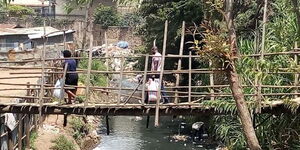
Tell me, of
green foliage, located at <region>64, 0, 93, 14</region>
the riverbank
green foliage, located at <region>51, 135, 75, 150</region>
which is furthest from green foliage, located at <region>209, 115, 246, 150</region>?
the riverbank

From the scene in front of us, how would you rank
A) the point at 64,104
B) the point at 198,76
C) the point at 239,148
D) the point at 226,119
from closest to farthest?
the point at 64,104
the point at 239,148
the point at 226,119
the point at 198,76

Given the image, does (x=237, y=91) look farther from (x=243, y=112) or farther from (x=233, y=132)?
(x=233, y=132)

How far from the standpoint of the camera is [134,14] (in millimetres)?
36000

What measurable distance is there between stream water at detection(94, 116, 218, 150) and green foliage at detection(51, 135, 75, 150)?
1.74 meters

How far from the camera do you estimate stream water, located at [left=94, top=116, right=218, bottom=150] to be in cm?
1534

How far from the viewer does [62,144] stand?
1313cm

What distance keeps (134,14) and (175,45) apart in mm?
16963

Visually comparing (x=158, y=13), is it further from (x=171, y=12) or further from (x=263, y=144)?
(x=263, y=144)

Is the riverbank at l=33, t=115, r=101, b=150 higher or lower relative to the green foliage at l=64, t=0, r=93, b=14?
lower

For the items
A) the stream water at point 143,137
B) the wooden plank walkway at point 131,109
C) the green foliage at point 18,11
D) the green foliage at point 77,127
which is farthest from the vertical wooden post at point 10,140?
the green foliage at point 18,11

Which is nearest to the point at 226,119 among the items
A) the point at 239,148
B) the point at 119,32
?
the point at 239,148

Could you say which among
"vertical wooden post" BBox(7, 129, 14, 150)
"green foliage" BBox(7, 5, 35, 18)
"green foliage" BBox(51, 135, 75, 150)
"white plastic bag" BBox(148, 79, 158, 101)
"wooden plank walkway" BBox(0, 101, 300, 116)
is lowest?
"green foliage" BBox(51, 135, 75, 150)

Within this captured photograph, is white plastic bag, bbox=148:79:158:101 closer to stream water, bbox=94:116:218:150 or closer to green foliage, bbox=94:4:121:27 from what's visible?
stream water, bbox=94:116:218:150

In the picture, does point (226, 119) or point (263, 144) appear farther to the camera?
point (226, 119)
